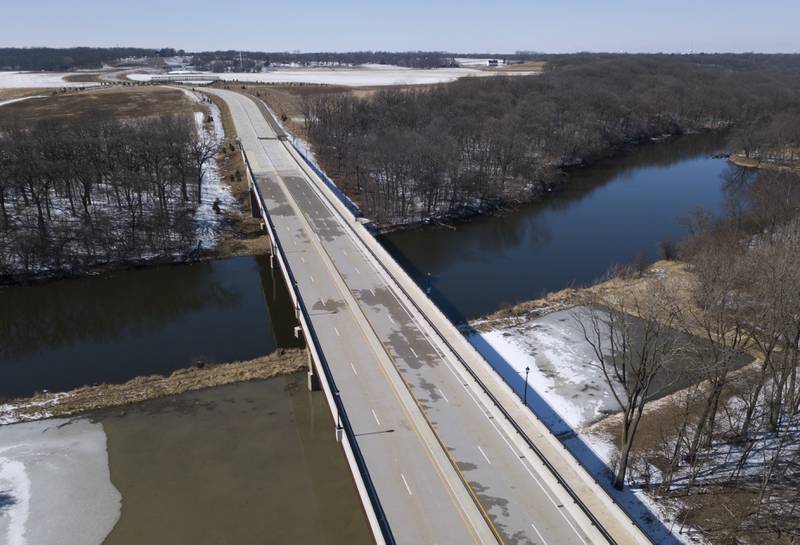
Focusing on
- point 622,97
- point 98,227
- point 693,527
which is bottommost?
point 693,527

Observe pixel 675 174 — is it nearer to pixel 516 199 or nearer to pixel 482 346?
pixel 516 199

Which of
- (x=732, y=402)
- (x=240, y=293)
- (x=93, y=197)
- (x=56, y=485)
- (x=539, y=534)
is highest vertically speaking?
(x=93, y=197)

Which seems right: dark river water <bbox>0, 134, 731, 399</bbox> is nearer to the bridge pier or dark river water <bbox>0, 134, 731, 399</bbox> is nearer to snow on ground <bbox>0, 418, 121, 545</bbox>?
snow on ground <bbox>0, 418, 121, 545</bbox>

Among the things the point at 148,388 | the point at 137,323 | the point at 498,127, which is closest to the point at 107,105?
the point at 498,127

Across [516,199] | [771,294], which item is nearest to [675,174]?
[516,199]

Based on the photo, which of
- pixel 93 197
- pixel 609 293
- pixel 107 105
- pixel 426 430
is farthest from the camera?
pixel 107 105

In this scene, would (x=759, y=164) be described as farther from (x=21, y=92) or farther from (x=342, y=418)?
(x=21, y=92)
